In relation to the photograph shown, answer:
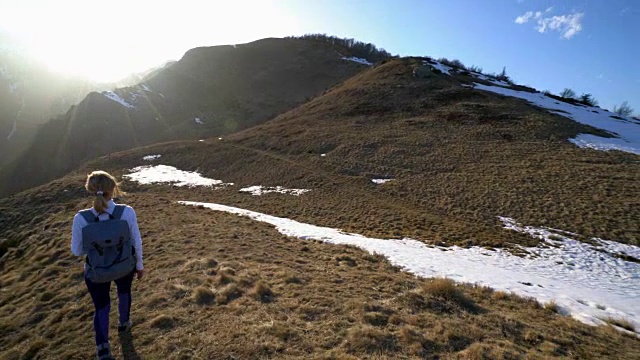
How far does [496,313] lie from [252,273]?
21.6 ft

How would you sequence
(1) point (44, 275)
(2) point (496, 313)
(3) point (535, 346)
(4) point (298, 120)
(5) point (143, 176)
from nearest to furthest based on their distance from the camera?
(3) point (535, 346), (2) point (496, 313), (1) point (44, 275), (5) point (143, 176), (4) point (298, 120)

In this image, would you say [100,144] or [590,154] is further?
[100,144]

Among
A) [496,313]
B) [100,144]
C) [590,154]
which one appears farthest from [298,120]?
[100,144]

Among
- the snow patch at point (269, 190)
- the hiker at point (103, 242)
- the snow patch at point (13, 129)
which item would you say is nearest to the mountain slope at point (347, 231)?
the snow patch at point (269, 190)

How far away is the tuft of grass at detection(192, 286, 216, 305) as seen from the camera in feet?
25.4

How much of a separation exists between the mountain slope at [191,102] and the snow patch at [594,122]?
49.9 meters

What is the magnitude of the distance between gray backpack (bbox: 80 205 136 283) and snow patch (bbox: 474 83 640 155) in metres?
39.5

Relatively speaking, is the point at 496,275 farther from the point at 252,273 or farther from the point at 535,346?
the point at 252,273

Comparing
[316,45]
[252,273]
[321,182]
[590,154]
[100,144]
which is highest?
[316,45]

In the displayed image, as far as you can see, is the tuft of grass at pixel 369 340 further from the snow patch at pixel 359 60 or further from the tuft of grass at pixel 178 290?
the snow patch at pixel 359 60

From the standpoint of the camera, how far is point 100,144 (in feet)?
250

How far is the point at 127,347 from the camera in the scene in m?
6.16

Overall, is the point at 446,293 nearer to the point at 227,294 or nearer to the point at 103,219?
the point at 227,294

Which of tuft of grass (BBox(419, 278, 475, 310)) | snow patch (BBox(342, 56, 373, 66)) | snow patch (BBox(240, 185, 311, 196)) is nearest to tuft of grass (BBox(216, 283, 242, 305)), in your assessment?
tuft of grass (BBox(419, 278, 475, 310))
